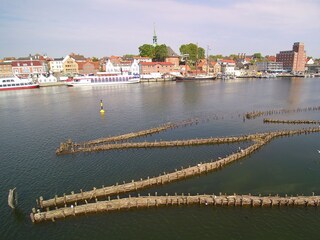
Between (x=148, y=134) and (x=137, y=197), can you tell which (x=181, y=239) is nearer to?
(x=137, y=197)

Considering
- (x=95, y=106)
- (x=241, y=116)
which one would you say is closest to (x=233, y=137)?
(x=241, y=116)

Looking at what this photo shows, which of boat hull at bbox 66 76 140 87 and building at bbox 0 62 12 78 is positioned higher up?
building at bbox 0 62 12 78

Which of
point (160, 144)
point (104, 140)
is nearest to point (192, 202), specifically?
point (160, 144)

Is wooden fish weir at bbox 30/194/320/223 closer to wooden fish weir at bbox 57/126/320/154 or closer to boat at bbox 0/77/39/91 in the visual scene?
wooden fish weir at bbox 57/126/320/154

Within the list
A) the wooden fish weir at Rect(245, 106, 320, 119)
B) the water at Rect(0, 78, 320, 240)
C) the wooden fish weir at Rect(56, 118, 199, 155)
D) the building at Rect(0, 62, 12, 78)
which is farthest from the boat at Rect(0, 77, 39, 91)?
the wooden fish weir at Rect(245, 106, 320, 119)

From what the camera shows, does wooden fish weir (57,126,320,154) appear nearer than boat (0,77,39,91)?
Yes

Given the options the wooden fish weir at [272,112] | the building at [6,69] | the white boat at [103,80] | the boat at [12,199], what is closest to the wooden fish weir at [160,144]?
the boat at [12,199]
